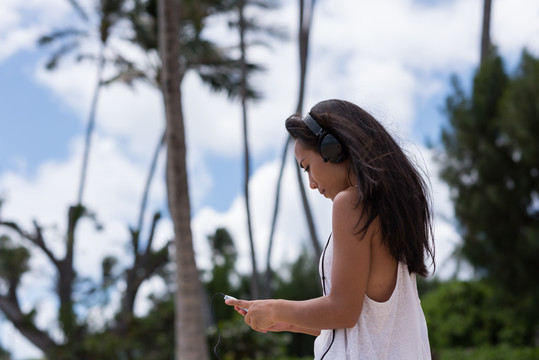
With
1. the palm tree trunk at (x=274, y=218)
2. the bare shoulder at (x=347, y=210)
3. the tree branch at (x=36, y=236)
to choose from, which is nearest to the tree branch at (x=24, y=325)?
the tree branch at (x=36, y=236)

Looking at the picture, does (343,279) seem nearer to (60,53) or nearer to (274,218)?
(274,218)

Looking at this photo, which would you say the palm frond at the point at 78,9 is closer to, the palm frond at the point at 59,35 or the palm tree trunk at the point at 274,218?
the palm frond at the point at 59,35

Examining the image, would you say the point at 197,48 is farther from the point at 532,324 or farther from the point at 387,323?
the point at 387,323

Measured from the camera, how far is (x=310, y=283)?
15844mm

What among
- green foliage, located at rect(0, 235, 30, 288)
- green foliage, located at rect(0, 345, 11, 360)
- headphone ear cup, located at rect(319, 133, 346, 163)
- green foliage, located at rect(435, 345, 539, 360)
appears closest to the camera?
headphone ear cup, located at rect(319, 133, 346, 163)

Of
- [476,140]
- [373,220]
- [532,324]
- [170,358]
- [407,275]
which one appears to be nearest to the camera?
[373,220]

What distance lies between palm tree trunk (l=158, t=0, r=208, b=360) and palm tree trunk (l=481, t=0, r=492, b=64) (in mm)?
6808

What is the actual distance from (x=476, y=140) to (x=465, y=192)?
1.01 meters

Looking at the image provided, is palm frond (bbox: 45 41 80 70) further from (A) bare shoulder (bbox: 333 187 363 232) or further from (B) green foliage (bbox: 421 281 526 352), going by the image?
(A) bare shoulder (bbox: 333 187 363 232)

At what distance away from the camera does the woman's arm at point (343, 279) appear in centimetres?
152

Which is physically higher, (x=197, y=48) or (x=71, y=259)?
(x=197, y=48)

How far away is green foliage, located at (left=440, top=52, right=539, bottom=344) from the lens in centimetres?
1080

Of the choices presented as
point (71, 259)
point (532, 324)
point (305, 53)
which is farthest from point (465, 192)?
point (71, 259)

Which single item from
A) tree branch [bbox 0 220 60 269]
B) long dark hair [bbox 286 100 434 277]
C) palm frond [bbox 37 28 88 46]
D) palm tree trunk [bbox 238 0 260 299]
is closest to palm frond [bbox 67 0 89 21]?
palm frond [bbox 37 28 88 46]
